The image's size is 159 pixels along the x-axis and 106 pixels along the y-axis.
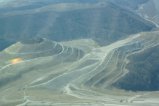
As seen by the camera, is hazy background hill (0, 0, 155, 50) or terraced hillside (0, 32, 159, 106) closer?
terraced hillside (0, 32, 159, 106)

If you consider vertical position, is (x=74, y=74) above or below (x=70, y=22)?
below

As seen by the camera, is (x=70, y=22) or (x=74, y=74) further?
(x=70, y=22)

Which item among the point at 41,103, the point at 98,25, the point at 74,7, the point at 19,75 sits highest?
the point at 74,7

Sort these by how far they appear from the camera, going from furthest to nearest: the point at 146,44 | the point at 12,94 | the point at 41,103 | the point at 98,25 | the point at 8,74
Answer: the point at 98,25 < the point at 146,44 < the point at 8,74 < the point at 12,94 < the point at 41,103

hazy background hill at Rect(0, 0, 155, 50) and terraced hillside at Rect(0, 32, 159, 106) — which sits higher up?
hazy background hill at Rect(0, 0, 155, 50)

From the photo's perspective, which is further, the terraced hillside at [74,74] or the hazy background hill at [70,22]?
the hazy background hill at [70,22]

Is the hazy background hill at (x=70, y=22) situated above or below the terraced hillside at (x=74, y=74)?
above

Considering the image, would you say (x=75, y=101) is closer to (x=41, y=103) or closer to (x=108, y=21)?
(x=41, y=103)

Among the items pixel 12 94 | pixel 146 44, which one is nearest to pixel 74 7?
pixel 146 44
